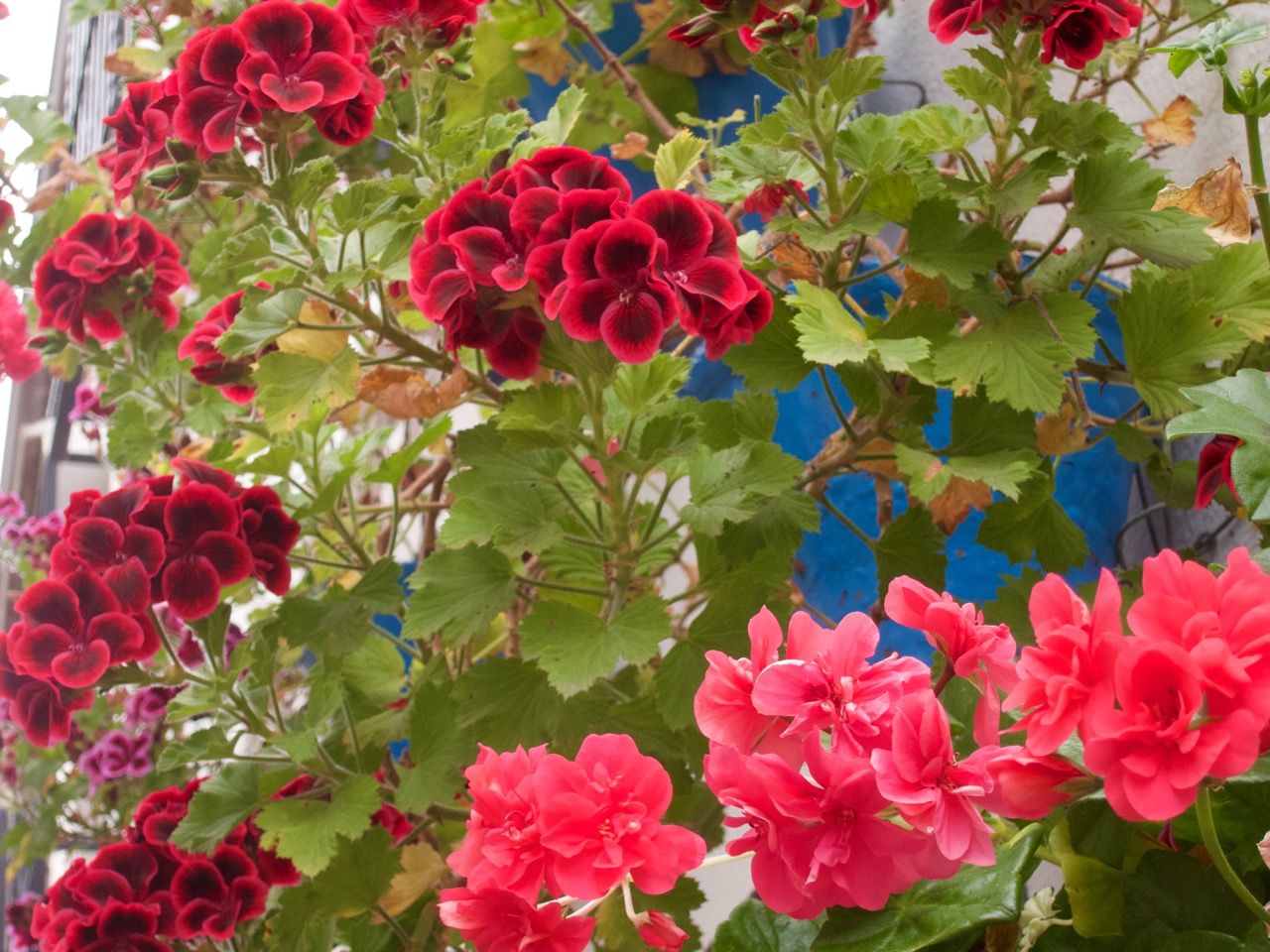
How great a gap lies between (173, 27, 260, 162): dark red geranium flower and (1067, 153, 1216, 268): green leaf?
1.78 feet

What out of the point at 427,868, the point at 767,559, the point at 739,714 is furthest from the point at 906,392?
the point at 427,868

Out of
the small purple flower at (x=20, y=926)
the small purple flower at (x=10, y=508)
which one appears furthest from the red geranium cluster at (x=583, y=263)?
the small purple flower at (x=10, y=508)

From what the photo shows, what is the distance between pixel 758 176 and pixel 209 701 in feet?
1.84

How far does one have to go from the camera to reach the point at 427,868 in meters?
0.82

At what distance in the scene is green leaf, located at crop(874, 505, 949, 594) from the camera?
720mm

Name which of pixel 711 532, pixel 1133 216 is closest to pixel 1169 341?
pixel 1133 216

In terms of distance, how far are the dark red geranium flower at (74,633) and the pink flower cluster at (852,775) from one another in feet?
1.75

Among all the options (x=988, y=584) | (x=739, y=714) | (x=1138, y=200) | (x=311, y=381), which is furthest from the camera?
(x=988, y=584)

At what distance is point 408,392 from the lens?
875 mm

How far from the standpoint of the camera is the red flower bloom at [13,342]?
1.29 meters

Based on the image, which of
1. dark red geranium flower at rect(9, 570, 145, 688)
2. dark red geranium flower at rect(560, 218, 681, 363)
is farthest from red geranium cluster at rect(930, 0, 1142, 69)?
dark red geranium flower at rect(9, 570, 145, 688)

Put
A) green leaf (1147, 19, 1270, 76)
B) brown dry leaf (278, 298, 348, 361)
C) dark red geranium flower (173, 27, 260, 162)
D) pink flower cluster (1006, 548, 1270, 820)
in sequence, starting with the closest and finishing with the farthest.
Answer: pink flower cluster (1006, 548, 1270, 820)
green leaf (1147, 19, 1270, 76)
dark red geranium flower (173, 27, 260, 162)
brown dry leaf (278, 298, 348, 361)

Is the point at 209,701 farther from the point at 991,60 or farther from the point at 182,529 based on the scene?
the point at 991,60

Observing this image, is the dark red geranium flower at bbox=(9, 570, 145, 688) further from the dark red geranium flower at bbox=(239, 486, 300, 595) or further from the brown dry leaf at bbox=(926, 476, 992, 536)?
the brown dry leaf at bbox=(926, 476, 992, 536)
